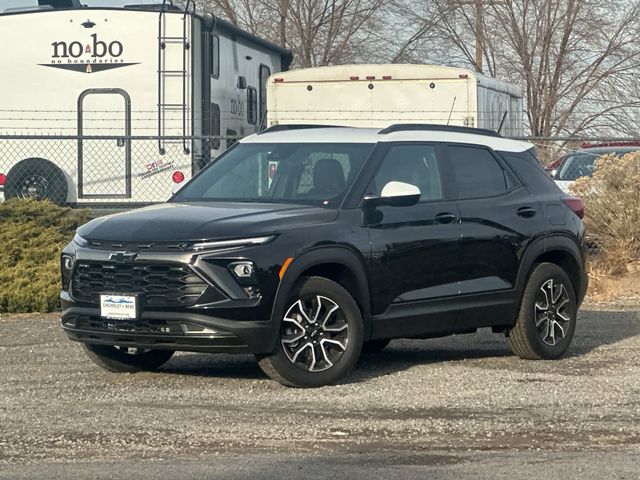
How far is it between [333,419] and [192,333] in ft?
3.71

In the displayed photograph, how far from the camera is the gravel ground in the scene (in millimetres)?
6820

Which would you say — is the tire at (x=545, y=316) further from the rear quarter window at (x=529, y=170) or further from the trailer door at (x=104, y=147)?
the trailer door at (x=104, y=147)

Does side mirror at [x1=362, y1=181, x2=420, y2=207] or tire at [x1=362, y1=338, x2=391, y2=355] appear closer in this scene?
side mirror at [x1=362, y1=181, x2=420, y2=207]

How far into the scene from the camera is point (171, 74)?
1888cm

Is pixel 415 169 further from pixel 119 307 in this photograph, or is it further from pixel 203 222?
pixel 119 307

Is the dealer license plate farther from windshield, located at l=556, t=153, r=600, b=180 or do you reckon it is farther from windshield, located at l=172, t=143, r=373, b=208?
windshield, located at l=556, t=153, r=600, b=180

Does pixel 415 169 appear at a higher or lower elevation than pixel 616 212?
higher

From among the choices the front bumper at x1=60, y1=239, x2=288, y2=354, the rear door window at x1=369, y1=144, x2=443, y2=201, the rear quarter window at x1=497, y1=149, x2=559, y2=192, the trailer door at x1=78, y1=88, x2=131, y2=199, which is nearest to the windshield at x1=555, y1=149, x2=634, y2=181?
the trailer door at x1=78, y1=88, x2=131, y2=199

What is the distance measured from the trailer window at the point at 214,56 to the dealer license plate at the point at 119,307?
10.7 metres

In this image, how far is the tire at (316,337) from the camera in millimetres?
8852

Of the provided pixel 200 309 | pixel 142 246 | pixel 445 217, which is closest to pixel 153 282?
pixel 142 246

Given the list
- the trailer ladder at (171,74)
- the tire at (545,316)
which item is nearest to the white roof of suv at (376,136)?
the tire at (545,316)

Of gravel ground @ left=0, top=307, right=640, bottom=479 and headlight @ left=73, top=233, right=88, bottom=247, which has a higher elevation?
headlight @ left=73, top=233, right=88, bottom=247

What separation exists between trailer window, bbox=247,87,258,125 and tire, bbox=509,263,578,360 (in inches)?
455
